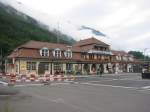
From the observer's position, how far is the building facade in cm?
5370

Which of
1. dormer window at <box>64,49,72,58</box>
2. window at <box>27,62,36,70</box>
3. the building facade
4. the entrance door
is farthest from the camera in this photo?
dormer window at <box>64,49,72,58</box>

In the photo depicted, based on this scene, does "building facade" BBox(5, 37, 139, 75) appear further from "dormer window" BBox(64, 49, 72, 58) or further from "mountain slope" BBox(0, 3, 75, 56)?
"mountain slope" BBox(0, 3, 75, 56)

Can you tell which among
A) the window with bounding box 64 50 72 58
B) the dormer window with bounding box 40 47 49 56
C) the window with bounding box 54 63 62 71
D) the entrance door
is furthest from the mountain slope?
the entrance door

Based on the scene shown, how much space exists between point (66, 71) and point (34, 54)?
7800 millimetres

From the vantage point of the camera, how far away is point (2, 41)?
80.9m

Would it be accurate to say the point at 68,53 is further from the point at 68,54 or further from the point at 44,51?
the point at 44,51

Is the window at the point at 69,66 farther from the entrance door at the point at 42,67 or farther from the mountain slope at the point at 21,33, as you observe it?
the mountain slope at the point at 21,33

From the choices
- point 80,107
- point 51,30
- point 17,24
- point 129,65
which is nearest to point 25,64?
point 129,65

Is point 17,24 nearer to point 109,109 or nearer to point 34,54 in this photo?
point 34,54

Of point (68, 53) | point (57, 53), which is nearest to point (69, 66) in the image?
point (68, 53)

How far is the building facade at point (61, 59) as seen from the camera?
53.7m

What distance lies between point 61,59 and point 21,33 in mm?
40417

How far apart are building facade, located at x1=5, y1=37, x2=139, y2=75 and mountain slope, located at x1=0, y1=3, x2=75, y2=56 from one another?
68.6 feet

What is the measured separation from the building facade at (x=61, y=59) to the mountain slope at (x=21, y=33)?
20.9 meters
